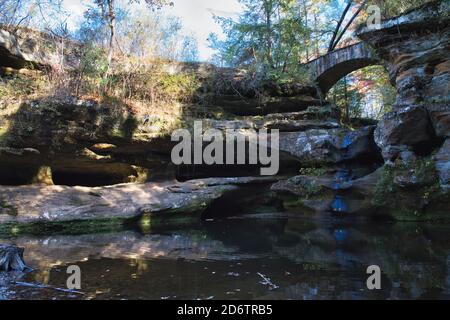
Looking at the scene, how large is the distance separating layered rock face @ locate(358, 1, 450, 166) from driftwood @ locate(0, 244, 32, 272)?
10.6 metres

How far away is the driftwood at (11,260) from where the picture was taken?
5.92 meters

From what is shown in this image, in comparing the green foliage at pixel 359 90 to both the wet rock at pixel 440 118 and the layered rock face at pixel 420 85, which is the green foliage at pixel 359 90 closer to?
the layered rock face at pixel 420 85

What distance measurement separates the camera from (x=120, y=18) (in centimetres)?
1692

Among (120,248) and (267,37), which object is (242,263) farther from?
(267,37)

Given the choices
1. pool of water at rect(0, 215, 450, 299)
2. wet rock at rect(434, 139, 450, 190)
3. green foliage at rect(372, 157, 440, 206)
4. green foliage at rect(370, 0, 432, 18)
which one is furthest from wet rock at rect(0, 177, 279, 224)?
green foliage at rect(370, 0, 432, 18)

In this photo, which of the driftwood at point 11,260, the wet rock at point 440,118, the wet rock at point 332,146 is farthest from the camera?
the wet rock at point 332,146

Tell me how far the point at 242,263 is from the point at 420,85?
9087mm

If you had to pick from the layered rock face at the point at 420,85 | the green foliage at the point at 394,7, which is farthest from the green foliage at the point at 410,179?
the green foliage at the point at 394,7

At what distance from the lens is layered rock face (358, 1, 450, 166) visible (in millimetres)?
11650

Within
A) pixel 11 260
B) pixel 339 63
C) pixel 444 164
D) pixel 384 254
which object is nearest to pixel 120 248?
pixel 11 260

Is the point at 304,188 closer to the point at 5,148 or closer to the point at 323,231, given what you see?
the point at 323,231

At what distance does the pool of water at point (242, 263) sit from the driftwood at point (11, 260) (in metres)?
0.25

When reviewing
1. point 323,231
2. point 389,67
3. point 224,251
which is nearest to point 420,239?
point 323,231
